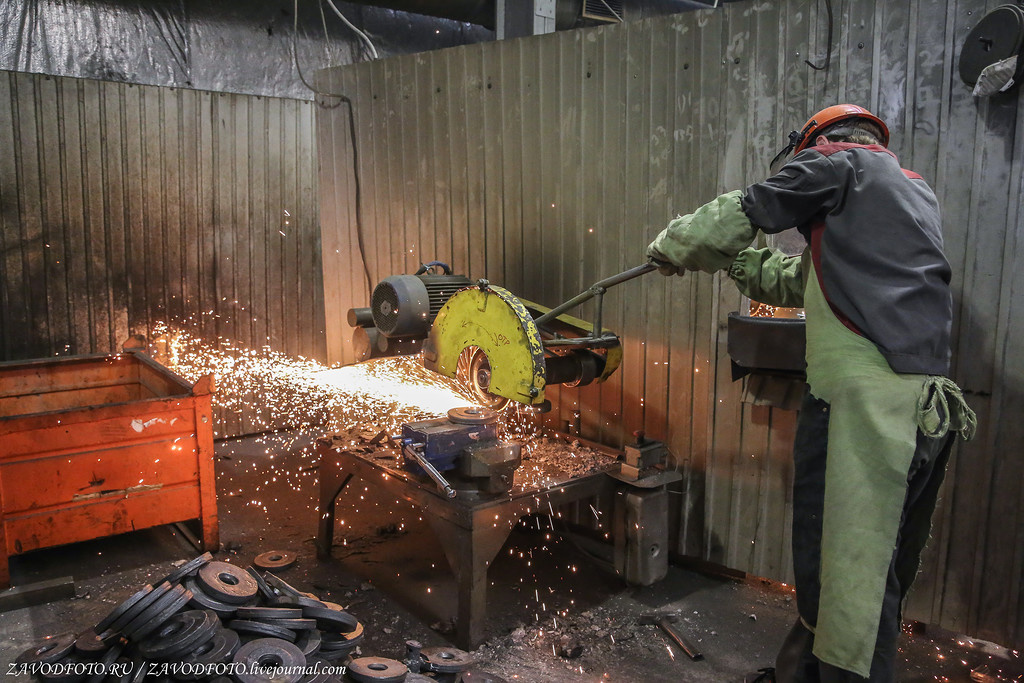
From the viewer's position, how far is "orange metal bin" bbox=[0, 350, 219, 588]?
Result: 346 centimetres

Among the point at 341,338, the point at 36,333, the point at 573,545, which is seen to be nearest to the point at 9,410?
the point at 36,333

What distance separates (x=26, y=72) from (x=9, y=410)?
2.25 meters

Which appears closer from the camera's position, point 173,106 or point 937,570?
point 937,570

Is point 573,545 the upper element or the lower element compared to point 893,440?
lower

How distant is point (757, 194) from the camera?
2.13m

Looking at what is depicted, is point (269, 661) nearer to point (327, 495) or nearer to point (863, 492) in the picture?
point (327, 495)

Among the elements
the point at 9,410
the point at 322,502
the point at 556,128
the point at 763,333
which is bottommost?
the point at 322,502

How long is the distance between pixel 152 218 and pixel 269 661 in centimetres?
404

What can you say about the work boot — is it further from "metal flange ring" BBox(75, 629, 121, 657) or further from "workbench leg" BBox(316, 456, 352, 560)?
"metal flange ring" BBox(75, 629, 121, 657)

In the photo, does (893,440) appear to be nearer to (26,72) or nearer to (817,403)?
(817,403)

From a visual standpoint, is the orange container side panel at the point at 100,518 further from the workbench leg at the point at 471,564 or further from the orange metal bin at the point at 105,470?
the workbench leg at the point at 471,564

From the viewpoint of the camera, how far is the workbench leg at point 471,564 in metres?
2.94

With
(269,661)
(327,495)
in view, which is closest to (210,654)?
(269,661)

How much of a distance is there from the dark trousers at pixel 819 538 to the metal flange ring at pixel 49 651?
251 cm
